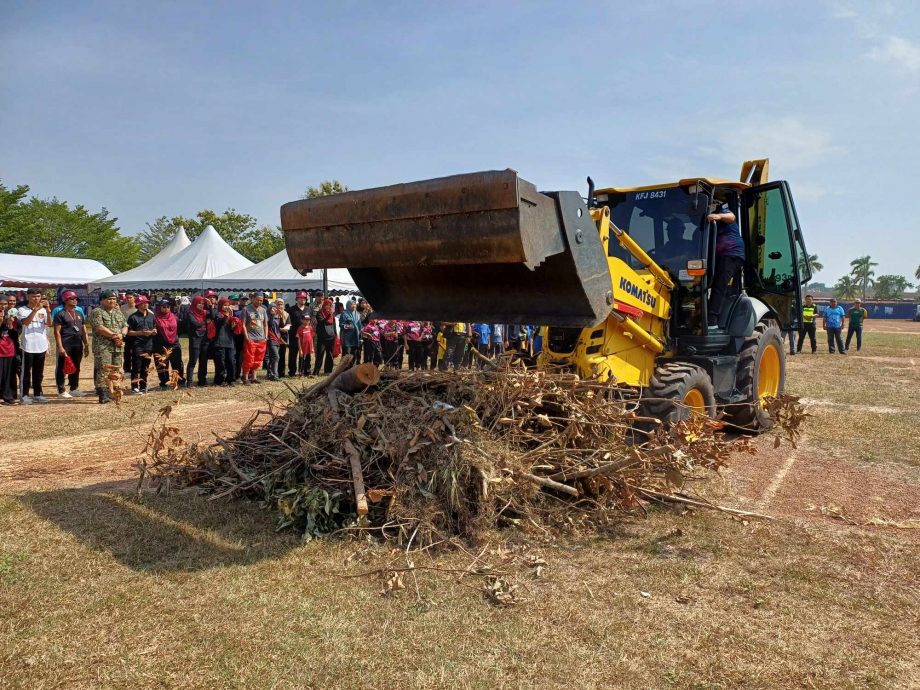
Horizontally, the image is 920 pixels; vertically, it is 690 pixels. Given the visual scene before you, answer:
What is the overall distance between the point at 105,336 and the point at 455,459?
27.5ft

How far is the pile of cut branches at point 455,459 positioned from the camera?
4879 mm

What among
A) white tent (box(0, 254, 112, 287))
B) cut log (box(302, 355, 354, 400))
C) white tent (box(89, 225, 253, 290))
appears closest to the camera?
cut log (box(302, 355, 354, 400))

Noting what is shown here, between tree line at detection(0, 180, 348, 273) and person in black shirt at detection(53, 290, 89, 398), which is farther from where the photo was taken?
tree line at detection(0, 180, 348, 273)

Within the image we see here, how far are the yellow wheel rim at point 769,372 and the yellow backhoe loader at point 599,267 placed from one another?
2 cm

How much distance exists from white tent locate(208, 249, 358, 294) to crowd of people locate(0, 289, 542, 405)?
343 inches

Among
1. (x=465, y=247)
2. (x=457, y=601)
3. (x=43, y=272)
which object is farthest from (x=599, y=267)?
(x=43, y=272)

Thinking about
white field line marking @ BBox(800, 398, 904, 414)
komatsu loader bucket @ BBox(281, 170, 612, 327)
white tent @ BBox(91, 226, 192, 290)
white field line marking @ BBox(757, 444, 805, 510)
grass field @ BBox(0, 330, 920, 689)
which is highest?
white tent @ BBox(91, 226, 192, 290)

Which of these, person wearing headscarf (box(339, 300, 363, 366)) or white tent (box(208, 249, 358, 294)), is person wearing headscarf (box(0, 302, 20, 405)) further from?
white tent (box(208, 249, 358, 294))

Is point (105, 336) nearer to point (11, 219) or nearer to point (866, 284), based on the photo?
point (11, 219)

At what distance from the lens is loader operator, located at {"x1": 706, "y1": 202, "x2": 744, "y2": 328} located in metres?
7.85

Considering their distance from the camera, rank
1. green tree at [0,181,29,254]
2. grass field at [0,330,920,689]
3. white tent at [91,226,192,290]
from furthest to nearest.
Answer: green tree at [0,181,29,254] < white tent at [91,226,192,290] < grass field at [0,330,920,689]

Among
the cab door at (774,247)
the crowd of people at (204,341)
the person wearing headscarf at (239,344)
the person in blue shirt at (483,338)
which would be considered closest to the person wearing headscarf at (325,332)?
the crowd of people at (204,341)

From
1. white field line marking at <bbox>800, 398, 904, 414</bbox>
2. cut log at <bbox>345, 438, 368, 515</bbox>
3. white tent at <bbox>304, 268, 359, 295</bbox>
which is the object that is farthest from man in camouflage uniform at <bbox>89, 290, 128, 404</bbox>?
white tent at <bbox>304, 268, 359, 295</bbox>

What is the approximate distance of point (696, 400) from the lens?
7.12 meters
